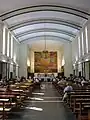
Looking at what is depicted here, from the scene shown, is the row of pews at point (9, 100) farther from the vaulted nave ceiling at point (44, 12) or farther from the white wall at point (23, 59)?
the white wall at point (23, 59)

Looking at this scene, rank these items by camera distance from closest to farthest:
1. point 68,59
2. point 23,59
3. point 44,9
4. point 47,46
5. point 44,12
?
point 44,9 → point 44,12 → point 23,59 → point 68,59 → point 47,46

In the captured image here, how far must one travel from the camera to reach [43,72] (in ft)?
161

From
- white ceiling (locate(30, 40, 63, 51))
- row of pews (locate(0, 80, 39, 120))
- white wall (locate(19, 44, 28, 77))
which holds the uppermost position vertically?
white ceiling (locate(30, 40, 63, 51))

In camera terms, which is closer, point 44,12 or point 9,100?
point 9,100

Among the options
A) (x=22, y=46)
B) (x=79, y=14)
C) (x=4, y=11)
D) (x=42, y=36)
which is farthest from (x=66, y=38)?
(x=4, y=11)

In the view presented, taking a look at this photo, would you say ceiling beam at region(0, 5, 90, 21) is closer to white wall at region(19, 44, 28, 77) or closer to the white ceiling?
white wall at region(19, 44, 28, 77)

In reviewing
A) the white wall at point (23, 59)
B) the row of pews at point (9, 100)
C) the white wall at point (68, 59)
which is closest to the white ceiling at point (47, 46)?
the white wall at point (68, 59)

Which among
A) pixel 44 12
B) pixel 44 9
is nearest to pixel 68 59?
pixel 44 12

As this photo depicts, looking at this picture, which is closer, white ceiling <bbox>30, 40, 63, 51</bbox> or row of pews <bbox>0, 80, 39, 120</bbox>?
row of pews <bbox>0, 80, 39, 120</bbox>

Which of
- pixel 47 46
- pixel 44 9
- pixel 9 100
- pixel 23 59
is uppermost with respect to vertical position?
pixel 44 9

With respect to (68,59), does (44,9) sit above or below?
above

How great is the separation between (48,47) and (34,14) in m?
24.1

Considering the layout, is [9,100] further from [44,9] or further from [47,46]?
[47,46]

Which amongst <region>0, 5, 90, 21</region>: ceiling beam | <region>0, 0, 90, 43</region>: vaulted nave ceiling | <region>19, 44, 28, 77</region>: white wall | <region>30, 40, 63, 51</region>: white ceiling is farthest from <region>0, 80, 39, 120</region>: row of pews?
<region>30, 40, 63, 51</region>: white ceiling
